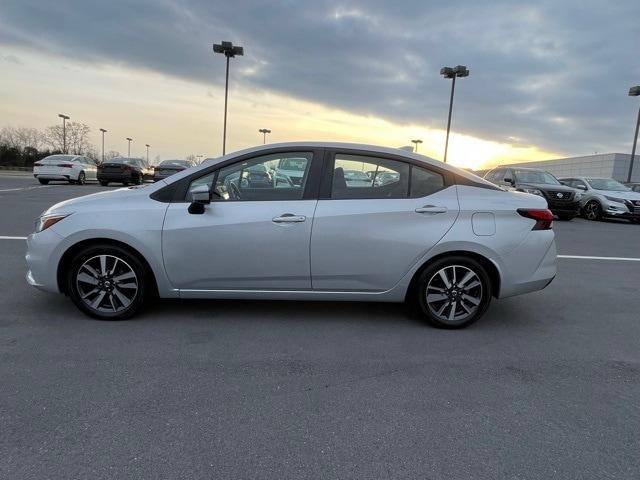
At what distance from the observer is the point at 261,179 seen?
168 inches

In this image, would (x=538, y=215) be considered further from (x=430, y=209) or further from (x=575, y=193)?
(x=575, y=193)

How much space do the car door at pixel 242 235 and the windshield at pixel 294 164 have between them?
1.5 inches

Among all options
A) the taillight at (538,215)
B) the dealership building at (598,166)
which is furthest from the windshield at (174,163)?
the dealership building at (598,166)

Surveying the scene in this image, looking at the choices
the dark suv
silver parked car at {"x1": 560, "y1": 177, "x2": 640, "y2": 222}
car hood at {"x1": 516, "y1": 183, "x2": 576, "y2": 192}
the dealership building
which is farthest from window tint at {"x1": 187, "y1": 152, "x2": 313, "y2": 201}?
the dealership building

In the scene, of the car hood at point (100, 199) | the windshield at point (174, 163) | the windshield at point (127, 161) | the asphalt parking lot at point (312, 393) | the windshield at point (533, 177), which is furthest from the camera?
the windshield at point (127, 161)

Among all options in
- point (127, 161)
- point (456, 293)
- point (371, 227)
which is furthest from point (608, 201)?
point (127, 161)

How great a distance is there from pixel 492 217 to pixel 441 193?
495mm

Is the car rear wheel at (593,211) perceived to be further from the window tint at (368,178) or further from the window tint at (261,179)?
the window tint at (261,179)

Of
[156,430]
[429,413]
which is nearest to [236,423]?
[156,430]

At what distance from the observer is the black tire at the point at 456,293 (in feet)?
13.8

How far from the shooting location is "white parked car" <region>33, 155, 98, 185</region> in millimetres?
21953

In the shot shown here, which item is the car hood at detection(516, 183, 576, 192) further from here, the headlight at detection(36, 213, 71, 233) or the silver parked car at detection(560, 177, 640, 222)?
the headlight at detection(36, 213, 71, 233)

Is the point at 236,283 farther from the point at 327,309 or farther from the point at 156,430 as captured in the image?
the point at 156,430

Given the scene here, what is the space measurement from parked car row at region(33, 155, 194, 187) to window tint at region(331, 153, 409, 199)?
59.9ft
